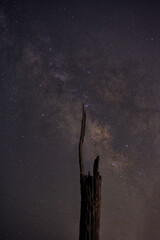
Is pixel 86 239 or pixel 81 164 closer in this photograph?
pixel 86 239

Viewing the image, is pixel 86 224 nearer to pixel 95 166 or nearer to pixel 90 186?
pixel 90 186

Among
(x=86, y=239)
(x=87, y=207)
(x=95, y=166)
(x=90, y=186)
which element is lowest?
(x=86, y=239)

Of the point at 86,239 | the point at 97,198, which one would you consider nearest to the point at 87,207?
the point at 97,198

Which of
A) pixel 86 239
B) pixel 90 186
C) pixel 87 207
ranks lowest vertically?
pixel 86 239

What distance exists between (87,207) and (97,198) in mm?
220

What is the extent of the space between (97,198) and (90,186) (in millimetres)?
235

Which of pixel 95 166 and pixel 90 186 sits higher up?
pixel 95 166

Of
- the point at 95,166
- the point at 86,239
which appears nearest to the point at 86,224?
the point at 86,239

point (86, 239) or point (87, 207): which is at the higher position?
point (87, 207)

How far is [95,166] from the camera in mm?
4113

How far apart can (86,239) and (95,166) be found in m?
1.18

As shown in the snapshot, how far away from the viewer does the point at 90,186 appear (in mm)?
4078

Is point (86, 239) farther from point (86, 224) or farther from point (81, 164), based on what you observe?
point (81, 164)

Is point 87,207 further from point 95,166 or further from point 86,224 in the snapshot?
point 95,166
